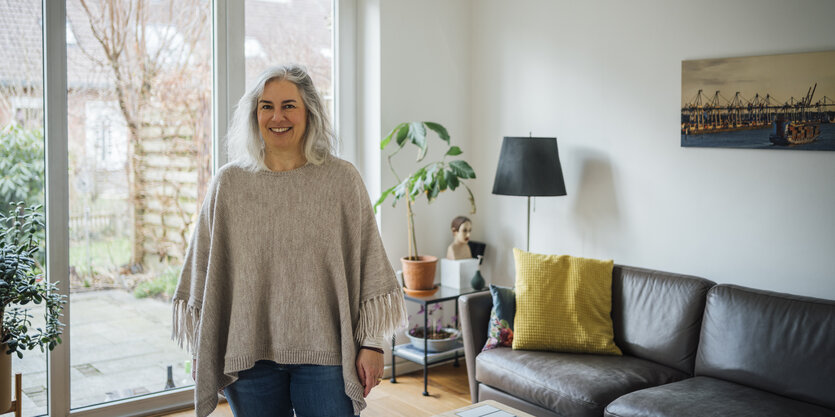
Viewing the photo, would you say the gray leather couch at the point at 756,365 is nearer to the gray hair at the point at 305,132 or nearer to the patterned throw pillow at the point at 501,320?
the patterned throw pillow at the point at 501,320

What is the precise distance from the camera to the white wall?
9.63 feet

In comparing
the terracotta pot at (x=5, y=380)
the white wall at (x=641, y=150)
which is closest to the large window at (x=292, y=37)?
the white wall at (x=641, y=150)

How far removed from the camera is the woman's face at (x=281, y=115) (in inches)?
74.9

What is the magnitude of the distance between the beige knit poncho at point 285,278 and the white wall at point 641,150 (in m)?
1.82

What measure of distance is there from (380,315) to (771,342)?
61.6 inches

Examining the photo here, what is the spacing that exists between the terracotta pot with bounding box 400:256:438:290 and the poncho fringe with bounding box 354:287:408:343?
177 cm

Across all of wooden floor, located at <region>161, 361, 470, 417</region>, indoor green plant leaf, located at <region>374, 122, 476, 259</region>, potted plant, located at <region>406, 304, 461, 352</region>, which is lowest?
wooden floor, located at <region>161, 361, 470, 417</region>

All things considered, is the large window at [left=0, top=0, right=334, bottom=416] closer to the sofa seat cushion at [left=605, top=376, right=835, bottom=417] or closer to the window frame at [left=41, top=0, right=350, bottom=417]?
the window frame at [left=41, top=0, right=350, bottom=417]

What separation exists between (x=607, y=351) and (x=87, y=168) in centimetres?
240

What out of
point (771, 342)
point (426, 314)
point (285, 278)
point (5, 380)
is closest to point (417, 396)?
point (426, 314)

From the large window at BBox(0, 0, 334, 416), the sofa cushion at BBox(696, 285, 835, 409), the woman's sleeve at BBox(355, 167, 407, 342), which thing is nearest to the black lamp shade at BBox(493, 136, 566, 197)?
the sofa cushion at BBox(696, 285, 835, 409)

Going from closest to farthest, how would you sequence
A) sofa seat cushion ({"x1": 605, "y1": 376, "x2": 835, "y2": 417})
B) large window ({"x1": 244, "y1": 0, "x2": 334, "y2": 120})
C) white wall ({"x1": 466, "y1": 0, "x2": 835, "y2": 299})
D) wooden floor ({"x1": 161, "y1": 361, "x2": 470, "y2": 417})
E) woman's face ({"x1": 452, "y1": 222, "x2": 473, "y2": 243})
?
sofa seat cushion ({"x1": 605, "y1": 376, "x2": 835, "y2": 417}), white wall ({"x1": 466, "y1": 0, "x2": 835, "y2": 299}), wooden floor ({"x1": 161, "y1": 361, "x2": 470, "y2": 417}), large window ({"x1": 244, "y1": 0, "x2": 334, "y2": 120}), woman's face ({"x1": 452, "y1": 222, "x2": 473, "y2": 243})

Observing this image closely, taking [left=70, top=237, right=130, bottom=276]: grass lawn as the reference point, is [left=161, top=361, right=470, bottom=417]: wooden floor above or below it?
below

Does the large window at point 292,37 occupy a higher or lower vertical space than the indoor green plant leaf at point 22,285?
higher
